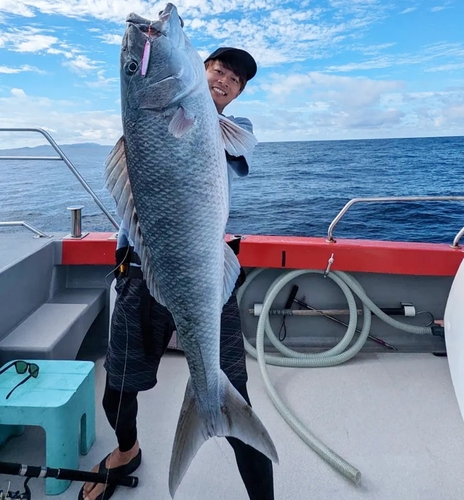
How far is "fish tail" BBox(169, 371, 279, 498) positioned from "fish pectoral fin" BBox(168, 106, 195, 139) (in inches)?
32.6

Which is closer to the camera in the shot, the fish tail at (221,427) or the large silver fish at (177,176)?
the large silver fish at (177,176)

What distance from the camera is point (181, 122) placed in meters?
1.24

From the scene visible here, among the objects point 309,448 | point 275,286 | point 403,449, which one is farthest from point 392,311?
point 309,448

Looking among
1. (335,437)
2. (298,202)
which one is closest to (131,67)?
(335,437)

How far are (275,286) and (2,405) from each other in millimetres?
2045

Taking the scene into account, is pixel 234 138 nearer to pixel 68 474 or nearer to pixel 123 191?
pixel 123 191

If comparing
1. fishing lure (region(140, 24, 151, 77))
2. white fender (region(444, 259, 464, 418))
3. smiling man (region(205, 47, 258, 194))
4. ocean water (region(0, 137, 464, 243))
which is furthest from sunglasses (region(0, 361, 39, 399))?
ocean water (region(0, 137, 464, 243))

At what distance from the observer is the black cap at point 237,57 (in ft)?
6.08

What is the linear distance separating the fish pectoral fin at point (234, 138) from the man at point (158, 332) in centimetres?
42

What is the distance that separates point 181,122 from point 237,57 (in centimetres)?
78

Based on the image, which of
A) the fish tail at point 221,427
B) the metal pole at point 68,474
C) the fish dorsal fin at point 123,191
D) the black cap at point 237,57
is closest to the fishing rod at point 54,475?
the metal pole at point 68,474

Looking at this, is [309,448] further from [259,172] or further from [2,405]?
[259,172]

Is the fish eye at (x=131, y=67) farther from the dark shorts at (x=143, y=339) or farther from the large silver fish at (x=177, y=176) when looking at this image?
the dark shorts at (x=143, y=339)

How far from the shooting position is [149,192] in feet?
4.23
